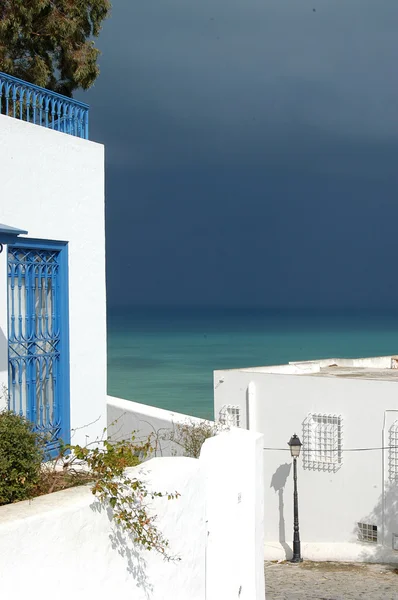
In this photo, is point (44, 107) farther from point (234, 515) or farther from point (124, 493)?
point (234, 515)

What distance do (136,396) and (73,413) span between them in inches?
1497

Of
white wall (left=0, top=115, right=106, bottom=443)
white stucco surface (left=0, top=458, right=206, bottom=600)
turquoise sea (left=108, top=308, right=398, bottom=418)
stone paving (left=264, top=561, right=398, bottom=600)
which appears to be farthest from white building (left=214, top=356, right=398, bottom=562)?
turquoise sea (left=108, top=308, right=398, bottom=418)

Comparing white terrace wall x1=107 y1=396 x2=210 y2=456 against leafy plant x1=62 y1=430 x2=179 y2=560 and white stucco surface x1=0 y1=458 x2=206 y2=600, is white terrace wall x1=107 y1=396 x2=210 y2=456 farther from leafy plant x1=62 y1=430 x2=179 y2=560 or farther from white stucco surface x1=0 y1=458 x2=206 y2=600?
leafy plant x1=62 y1=430 x2=179 y2=560

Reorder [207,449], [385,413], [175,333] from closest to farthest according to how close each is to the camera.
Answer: [207,449] → [385,413] → [175,333]

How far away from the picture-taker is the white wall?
7.62m

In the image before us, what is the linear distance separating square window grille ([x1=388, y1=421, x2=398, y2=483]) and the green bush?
1261cm

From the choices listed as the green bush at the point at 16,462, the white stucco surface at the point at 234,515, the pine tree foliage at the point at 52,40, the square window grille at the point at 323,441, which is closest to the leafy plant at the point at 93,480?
the green bush at the point at 16,462


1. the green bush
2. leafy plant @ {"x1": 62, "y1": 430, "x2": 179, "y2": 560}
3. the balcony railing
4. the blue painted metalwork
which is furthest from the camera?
the balcony railing

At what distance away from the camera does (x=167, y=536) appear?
655 centimetres

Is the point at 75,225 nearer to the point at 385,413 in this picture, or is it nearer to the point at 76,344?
the point at 76,344

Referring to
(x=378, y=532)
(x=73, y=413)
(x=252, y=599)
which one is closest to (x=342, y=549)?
(x=378, y=532)

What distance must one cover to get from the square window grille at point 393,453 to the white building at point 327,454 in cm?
2

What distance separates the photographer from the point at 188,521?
6914mm

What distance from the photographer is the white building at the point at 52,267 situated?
7672 millimetres
